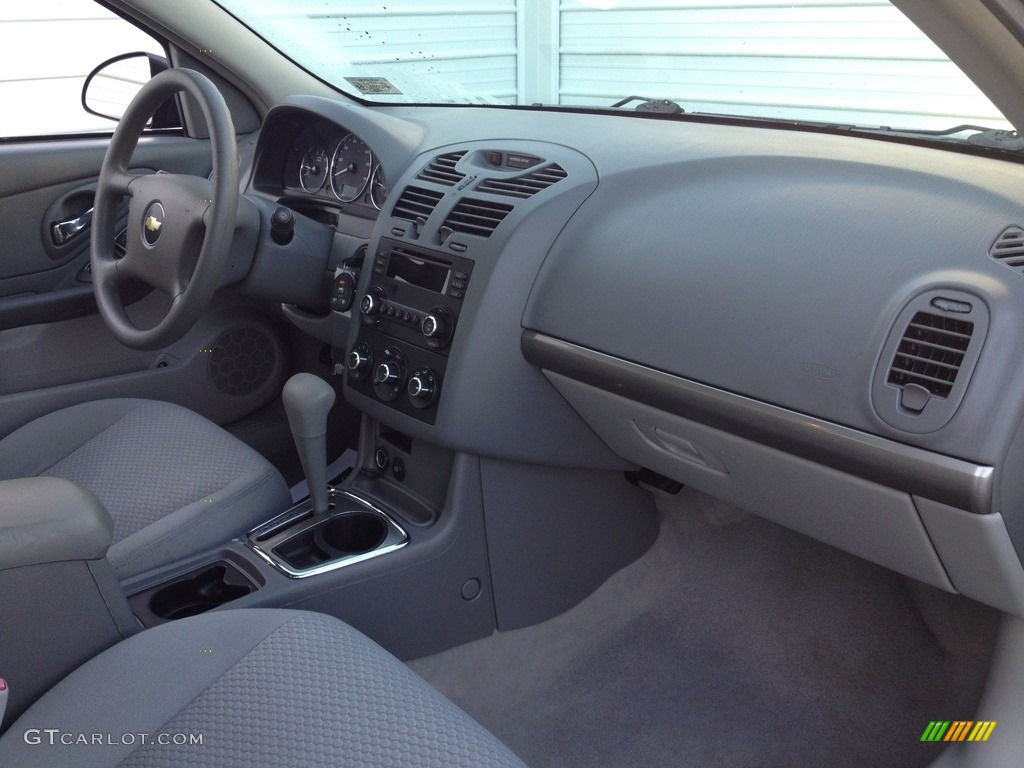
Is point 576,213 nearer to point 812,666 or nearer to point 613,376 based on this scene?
point 613,376

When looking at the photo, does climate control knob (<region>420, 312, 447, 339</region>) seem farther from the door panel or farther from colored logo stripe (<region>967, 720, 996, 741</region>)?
colored logo stripe (<region>967, 720, 996, 741</region>)

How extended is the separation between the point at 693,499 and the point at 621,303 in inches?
31.2

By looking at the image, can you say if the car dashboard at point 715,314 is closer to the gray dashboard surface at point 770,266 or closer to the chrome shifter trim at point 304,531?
the gray dashboard surface at point 770,266

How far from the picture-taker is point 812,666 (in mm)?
1848

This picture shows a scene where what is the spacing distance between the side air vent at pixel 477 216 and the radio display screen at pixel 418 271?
83 millimetres

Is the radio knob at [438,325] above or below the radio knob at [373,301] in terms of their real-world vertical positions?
above

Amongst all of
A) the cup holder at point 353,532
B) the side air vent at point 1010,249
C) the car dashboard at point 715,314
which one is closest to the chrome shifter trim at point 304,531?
the cup holder at point 353,532

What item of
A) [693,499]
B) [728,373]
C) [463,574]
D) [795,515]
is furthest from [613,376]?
[693,499]

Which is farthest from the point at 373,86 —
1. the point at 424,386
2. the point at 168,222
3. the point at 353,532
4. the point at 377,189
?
the point at 353,532

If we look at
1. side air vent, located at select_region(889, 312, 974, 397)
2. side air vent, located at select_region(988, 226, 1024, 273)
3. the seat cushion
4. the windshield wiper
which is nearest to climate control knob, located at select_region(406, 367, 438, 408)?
the seat cushion

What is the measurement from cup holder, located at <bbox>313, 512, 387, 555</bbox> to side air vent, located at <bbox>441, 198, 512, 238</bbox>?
602 mm

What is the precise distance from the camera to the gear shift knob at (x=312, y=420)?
66.1 inches

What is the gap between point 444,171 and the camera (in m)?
1.87

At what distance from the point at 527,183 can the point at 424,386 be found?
429 millimetres
